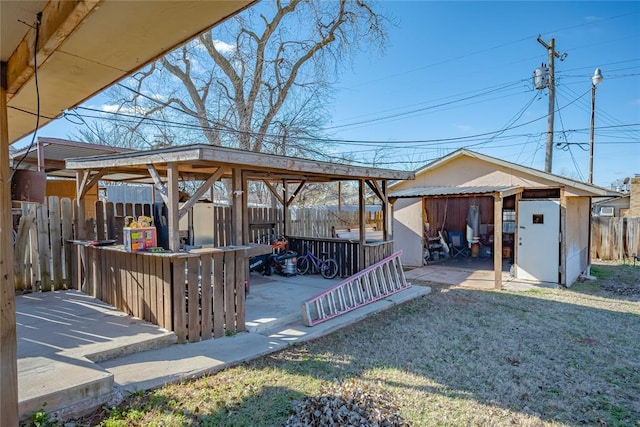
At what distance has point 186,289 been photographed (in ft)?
14.4

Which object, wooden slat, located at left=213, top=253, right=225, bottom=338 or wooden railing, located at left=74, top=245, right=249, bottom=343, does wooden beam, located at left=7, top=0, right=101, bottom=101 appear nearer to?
wooden railing, located at left=74, top=245, right=249, bottom=343

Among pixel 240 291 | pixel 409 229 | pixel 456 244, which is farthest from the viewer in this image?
pixel 456 244

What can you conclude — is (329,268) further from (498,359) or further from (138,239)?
(138,239)

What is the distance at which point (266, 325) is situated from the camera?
15.3 ft

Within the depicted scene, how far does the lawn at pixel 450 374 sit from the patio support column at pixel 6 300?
1.98ft

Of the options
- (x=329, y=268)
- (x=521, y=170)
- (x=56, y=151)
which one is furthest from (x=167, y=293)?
(x=521, y=170)

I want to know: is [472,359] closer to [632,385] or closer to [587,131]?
[632,385]

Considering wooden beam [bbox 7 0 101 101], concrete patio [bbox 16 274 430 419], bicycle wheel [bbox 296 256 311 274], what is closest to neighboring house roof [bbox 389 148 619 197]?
bicycle wheel [bbox 296 256 311 274]

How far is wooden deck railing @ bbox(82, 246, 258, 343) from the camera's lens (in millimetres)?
3977

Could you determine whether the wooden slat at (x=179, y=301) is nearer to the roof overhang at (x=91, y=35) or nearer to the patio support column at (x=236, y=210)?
the patio support column at (x=236, y=210)

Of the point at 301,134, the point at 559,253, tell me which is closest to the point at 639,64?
the point at 559,253

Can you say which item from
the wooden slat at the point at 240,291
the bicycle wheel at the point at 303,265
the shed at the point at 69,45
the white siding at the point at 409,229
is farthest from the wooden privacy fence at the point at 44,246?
the white siding at the point at 409,229

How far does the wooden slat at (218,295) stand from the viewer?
4204 mm

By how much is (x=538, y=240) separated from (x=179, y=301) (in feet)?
27.5
